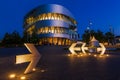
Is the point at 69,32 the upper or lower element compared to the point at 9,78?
upper

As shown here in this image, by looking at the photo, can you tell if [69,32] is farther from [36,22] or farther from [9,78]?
[9,78]

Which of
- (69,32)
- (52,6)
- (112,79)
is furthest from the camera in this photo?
(69,32)

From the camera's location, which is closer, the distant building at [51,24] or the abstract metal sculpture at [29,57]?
the abstract metal sculpture at [29,57]

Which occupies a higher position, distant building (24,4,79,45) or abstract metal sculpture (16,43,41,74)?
distant building (24,4,79,45)

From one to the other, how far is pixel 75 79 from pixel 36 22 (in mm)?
89434

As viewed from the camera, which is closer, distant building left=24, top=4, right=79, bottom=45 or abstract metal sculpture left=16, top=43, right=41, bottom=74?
abstract metal sculpture left=16, top=43, right=41, bottom=74

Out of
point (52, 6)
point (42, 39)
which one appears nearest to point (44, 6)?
point (52, 6)

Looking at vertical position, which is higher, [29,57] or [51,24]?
[51,24]

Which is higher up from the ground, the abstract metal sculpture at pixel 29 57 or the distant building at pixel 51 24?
the distant building at pixel 51 24

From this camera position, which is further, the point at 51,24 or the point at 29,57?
the point at 51,24

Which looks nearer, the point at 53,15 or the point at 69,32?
the point at 53,15

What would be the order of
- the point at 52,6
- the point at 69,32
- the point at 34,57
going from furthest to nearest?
the point at 69,32, the point at 52,6, the point at 34,57

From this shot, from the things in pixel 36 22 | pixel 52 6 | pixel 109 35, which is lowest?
pixel 109 35

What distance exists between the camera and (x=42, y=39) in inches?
3703
